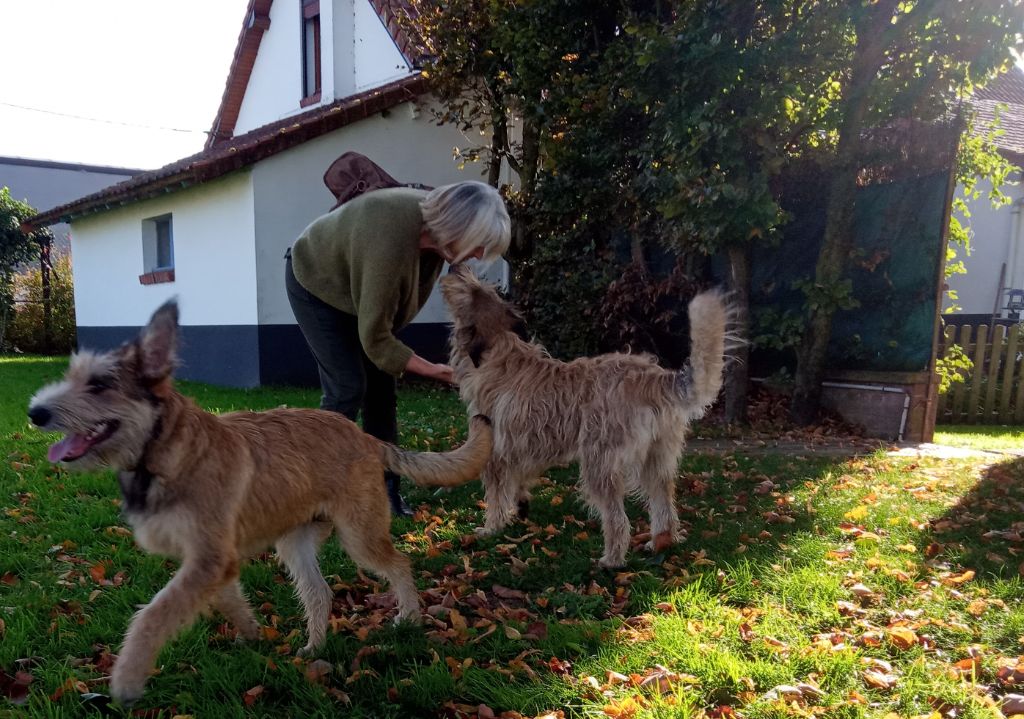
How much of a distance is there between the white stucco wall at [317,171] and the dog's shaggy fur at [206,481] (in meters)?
8.82

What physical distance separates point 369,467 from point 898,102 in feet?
23.9

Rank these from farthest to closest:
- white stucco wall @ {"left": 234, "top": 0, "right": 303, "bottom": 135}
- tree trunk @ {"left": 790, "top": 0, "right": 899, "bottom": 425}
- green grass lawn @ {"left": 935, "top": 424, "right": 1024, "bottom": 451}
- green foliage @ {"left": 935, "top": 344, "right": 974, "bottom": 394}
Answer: white stucco wall @ {"left": 234, "top": 0, "right": 303, "bottom": 135} < green foliage @ {"left": 935, "top": 344, "right": 974, "bottom": 394} < green grass lawn @ {"left": 935, "top": 424, "right": 1024, "bottom": 451} < tree trunk @ {"left": 790, "top": 0, "right": 899, "bottom": 425}

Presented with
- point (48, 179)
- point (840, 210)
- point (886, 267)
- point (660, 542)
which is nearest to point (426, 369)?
point (660, 542)

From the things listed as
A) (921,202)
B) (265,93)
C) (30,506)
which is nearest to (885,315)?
(921,202)

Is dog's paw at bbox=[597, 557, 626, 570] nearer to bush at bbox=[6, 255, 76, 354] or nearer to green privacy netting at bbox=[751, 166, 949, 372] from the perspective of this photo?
green privacy netting at bbox=[751, 166, 949, 372]

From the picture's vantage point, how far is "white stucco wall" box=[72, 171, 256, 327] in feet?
37.9

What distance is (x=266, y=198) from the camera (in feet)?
37.2

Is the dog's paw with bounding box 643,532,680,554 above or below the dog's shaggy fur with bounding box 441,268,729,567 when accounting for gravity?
below

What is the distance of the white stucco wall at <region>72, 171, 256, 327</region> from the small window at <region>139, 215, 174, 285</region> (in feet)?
0.58

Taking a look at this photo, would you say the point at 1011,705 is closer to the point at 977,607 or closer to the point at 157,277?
the point at 977,607

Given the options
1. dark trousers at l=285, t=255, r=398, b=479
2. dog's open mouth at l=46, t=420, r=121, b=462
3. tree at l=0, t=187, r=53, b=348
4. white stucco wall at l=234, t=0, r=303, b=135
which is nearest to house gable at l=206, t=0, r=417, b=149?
white stucco wall at l=234, t=0, r=303, b=135

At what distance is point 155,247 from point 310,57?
5351 mm

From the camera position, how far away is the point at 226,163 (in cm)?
1088

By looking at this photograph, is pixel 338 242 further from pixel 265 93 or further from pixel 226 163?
pixel 265 93
